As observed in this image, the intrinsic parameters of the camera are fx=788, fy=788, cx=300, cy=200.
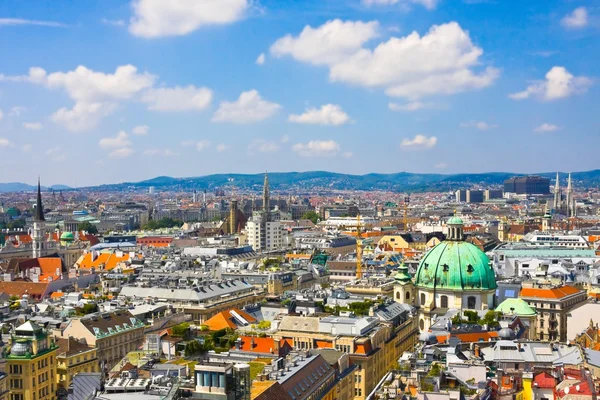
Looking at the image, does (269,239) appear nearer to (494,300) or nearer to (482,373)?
(494,300)

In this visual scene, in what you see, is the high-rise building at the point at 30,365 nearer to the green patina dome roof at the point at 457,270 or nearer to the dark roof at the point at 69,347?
the dark roof at the point at 69,347

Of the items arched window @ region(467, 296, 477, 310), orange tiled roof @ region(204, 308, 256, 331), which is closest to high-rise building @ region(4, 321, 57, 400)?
orange tiled roof @ region(204, 308, 256, 331)

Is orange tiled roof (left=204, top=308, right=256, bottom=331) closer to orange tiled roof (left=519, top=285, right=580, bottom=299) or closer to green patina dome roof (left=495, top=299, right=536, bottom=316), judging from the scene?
green patina dome roof (left=495, top=299, right=536, bottom=316)

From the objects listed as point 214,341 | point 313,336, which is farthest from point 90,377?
point 313,336

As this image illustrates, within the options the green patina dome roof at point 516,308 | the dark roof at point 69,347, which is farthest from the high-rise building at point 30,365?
the green patina dome roof at point 516,308

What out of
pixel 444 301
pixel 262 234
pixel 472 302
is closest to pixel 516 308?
pixel 472 302

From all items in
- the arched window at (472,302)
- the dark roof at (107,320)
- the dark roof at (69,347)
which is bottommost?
the arched window at (472,302)

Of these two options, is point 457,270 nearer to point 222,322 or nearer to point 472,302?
point 472,302
